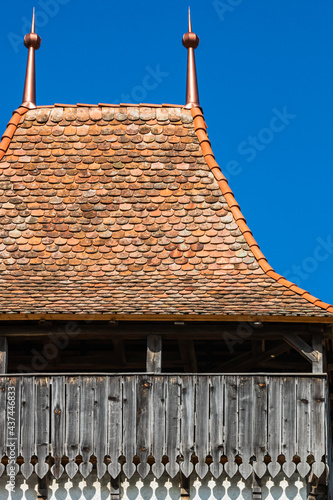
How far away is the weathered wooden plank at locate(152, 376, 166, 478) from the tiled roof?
882mm

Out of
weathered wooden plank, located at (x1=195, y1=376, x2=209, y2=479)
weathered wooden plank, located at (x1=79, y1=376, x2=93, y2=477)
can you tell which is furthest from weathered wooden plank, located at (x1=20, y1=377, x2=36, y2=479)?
weathered wooden plank, located at (x1=195, y1=376, x2=209, y2=479)

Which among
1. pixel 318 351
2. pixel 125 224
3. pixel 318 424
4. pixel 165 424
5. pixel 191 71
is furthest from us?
pixel 191 71

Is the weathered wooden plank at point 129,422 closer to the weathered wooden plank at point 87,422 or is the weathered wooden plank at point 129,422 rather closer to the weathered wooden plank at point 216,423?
the weathered wooden plank at point 87,422

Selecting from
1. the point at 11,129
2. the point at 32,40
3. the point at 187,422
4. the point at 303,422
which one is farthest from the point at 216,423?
the point at 32,40

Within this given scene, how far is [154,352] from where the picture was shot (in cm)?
1888

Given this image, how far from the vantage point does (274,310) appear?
18.6 m

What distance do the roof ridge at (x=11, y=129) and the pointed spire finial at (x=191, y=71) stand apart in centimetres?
239

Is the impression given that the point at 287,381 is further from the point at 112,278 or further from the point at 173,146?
the point at 173,146

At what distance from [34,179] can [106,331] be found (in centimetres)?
344

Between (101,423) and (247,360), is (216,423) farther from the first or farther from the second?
(247,360)

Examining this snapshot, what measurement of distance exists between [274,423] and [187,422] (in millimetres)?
1017

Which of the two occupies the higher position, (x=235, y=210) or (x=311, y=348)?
(x=235, y=210)

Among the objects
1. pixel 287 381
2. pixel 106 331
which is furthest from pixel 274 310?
pixel 106 331

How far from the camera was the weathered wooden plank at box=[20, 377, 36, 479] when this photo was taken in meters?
18.4
